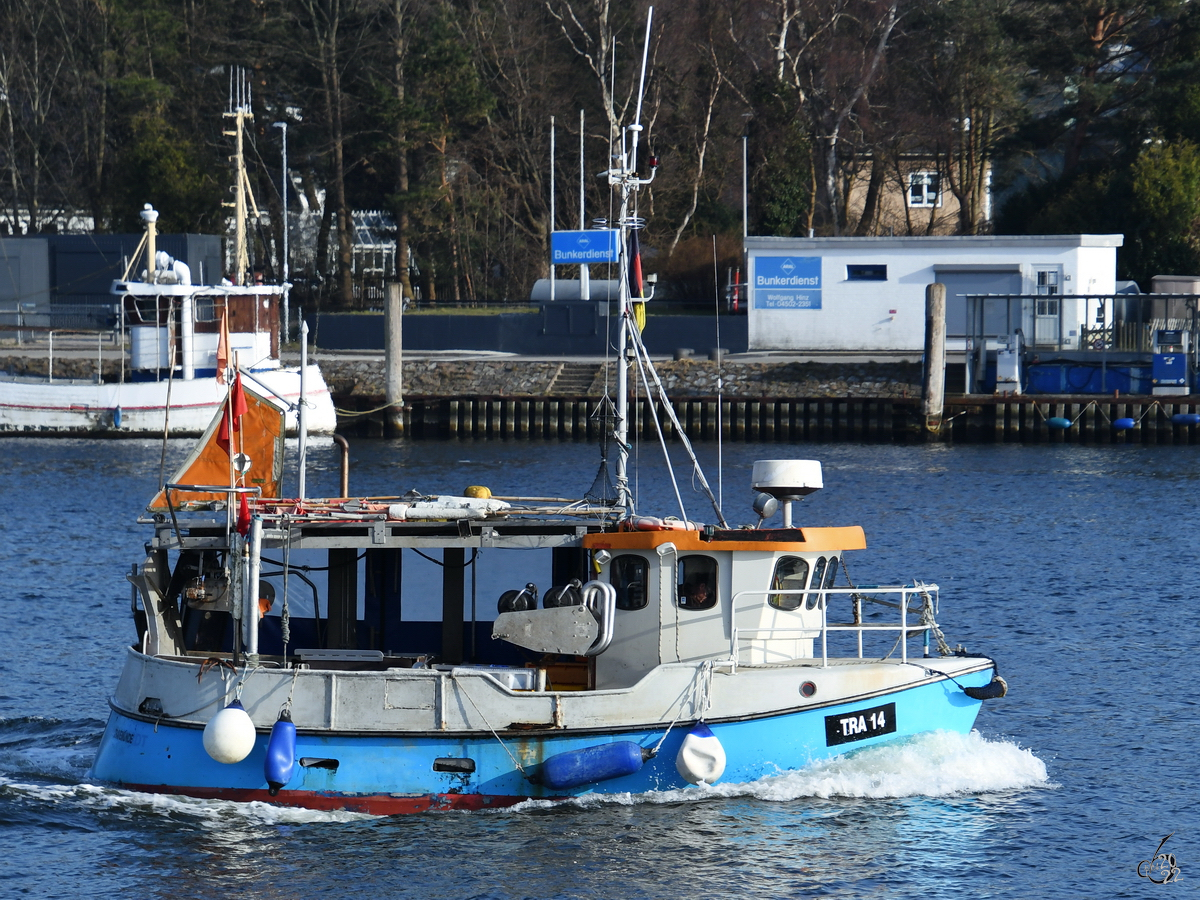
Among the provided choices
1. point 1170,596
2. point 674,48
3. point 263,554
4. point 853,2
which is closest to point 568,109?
point 674,48

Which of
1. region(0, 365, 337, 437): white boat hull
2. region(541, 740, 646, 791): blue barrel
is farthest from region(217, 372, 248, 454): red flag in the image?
region(0, 365, 337, 437): white boat hull

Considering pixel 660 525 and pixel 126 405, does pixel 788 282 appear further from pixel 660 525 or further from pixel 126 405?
pixel 660 525

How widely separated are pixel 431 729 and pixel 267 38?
163 feet

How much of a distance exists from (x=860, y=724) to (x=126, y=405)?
33.7 meters

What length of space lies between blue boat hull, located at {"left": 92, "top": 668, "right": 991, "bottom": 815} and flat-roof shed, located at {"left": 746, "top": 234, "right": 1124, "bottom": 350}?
34.7 meters

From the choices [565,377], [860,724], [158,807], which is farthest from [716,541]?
[565,377]

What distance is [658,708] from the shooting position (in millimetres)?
13789

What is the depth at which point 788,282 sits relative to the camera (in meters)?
48.4

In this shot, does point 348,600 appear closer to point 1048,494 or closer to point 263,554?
point 263,554

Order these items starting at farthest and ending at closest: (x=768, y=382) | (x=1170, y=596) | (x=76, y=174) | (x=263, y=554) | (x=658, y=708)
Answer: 1. (x=76, y=174)
2. (x=768, y=382)
3. (x=1170, y=596)
4. (x=263, y=554)
5. (x=658, y=708)

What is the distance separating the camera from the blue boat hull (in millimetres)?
13875

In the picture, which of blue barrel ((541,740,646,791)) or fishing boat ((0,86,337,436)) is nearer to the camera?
blue barrel ((541,740,646,791))

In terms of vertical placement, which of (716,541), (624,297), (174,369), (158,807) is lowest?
(158,807)

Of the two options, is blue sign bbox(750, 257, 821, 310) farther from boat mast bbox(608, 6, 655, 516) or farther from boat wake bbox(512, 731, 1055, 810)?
boat wake bbox(512, 731, 1055, 810)
